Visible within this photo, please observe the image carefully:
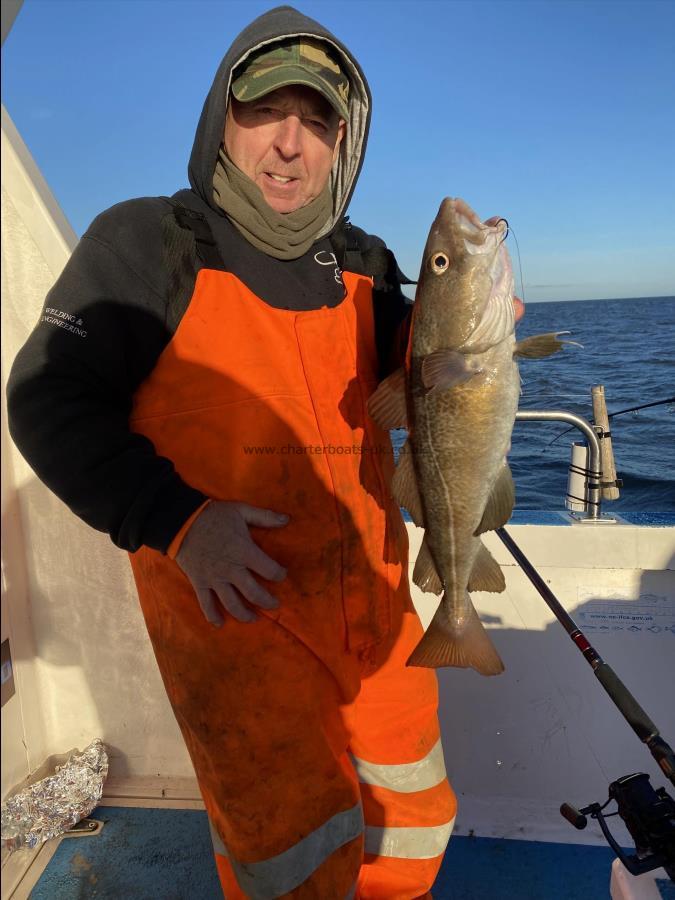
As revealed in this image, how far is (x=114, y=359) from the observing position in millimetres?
2033

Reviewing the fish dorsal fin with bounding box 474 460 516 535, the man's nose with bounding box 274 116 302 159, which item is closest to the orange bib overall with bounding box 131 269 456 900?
the fish dorsal fin with bounding box 474 460 516 535

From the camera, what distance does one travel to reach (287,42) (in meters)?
2.45

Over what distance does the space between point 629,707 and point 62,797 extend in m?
2.75

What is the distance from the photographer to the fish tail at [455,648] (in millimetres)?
2461

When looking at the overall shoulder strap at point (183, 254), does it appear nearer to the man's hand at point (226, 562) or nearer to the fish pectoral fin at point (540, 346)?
the man's hand at point (226, 562)

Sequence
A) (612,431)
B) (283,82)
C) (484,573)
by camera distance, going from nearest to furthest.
→ 1. (283,82)
2. (484,573)
3. (612,431)

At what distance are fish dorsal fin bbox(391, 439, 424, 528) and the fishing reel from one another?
4.17 ft

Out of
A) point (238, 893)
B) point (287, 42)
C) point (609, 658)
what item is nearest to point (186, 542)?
point (238, 893)

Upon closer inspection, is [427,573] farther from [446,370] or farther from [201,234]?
[201,234]

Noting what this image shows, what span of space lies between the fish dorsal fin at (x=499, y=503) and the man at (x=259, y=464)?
0.37 meters

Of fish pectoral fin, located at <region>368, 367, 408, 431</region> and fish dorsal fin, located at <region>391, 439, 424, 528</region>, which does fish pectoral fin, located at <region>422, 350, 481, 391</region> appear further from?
fish dorsal fin, located at <region>391, 439, 424, 528</region>

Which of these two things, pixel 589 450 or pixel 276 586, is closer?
pixel 276 586

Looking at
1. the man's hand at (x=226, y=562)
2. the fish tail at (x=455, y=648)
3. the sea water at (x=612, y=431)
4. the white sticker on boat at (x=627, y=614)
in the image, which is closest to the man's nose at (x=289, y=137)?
the man's hand at (x=226, y=562)

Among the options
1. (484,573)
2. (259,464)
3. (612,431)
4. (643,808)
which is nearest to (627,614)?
(643,808)
